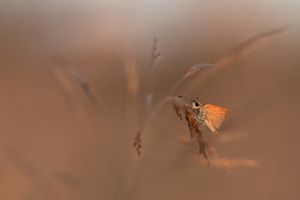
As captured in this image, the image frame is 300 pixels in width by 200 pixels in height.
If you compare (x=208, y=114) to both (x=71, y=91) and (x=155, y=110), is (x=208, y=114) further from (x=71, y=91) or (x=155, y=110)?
(x=71, y=91)

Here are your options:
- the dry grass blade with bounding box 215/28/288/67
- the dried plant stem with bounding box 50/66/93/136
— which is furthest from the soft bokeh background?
the dry grass blade with bounding box 215/28/288/67

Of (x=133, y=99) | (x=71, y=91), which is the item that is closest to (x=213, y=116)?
(x=71, y=91)

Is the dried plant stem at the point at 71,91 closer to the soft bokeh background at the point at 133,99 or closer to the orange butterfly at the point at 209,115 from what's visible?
the soft bokeh background at the point at 133,99

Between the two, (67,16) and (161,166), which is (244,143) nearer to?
(161,166)

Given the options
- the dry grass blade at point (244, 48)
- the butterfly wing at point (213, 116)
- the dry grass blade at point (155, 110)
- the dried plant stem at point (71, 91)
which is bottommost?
the butterfly wing at point (213, 116)

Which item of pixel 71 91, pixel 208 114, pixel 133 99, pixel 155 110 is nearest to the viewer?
pixel 208 114

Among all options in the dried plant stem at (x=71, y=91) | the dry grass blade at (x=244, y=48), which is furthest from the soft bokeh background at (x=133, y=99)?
the dry grass blade at (x=244, y=48)

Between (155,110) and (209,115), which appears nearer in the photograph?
(209,115)

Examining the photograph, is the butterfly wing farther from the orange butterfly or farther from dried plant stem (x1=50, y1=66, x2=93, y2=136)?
dried plant stem (x1=50, y1=66, x2=93, y2=136)
